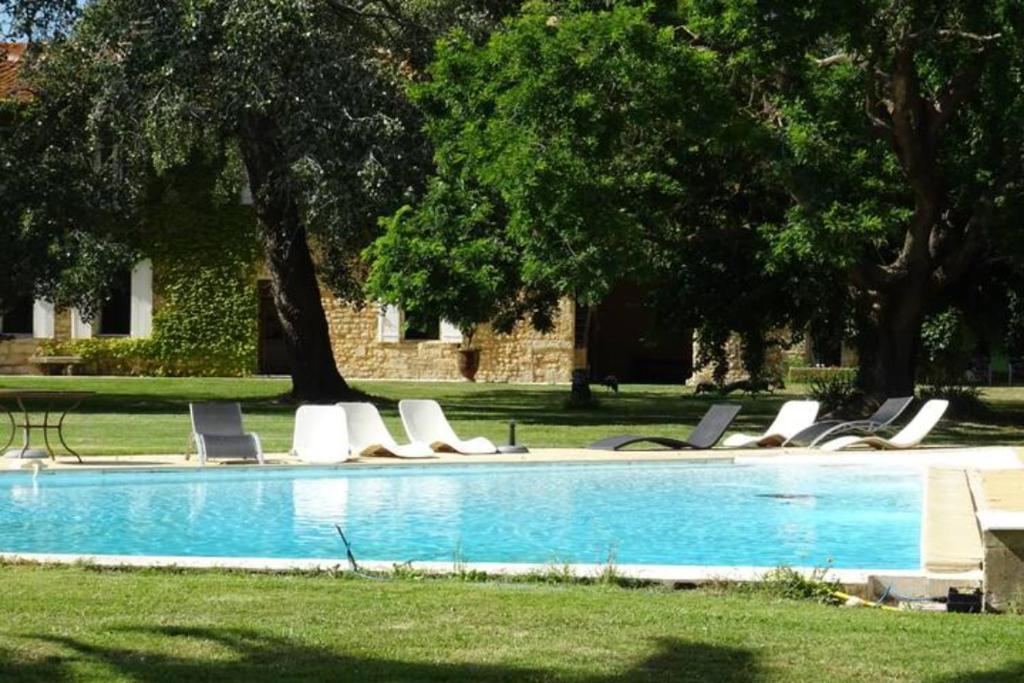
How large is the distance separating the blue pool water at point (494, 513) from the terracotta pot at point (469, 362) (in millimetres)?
19625

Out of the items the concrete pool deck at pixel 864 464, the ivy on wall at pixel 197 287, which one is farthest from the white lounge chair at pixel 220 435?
the ivy on wall at pixel 197 287

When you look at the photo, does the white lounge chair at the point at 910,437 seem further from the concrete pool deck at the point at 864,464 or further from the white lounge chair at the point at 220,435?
the white lounge chair at the point at 220,435

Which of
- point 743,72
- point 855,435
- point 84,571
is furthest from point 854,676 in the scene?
point 743,72

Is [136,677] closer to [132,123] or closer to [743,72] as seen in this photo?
[743,72]

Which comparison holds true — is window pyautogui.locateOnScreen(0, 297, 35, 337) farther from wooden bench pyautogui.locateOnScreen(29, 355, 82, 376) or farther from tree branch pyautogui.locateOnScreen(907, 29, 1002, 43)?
tree branch pyautogui.locateOnScreen(907, 29, 1002, 43)

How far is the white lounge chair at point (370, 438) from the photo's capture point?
1736cm

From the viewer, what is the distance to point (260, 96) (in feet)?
76.8

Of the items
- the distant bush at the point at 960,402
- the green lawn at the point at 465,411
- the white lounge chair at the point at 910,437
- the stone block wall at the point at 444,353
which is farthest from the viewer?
the stone block wall at the point at 444,353

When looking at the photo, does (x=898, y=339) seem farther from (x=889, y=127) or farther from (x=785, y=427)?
(x=785, y=427)

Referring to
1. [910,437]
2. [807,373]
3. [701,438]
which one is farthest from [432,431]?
[807,373]

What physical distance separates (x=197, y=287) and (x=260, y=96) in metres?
15.0

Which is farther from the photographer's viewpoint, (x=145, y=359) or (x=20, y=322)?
(x=20, y=322)

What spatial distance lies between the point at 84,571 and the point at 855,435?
12.8 meters

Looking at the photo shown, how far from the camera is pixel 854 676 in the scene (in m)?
5.84
